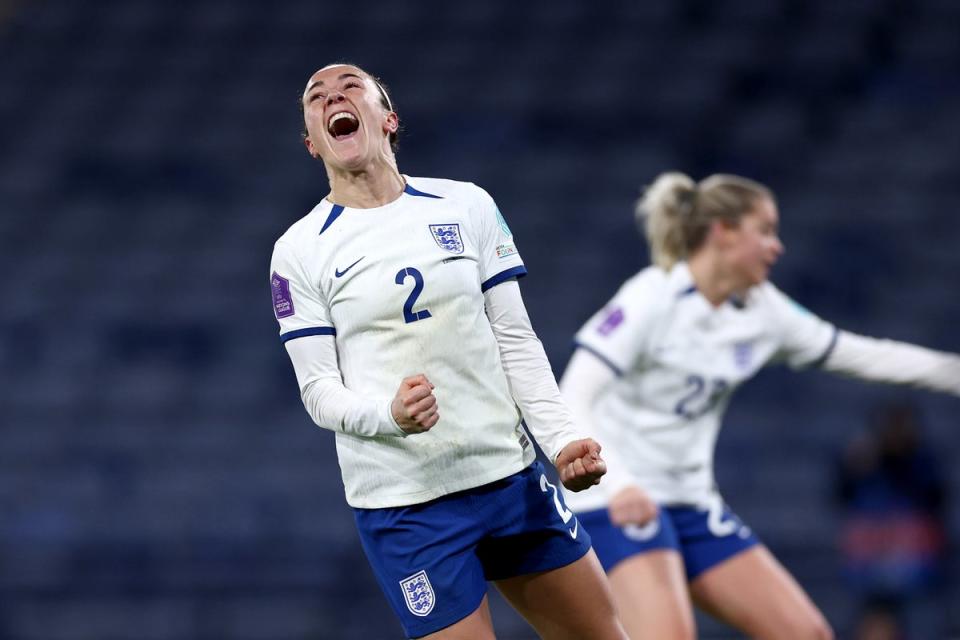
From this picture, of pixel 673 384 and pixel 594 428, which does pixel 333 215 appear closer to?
pixel 594 428

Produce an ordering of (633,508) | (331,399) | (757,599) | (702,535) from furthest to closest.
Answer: (702,535), (757,599), (633,508), (331,399)

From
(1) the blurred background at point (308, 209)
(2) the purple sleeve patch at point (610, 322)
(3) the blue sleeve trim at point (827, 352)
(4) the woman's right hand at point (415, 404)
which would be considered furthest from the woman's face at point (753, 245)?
(1) the blurred background at point (308, 209)

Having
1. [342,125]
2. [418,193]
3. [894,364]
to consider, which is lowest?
[894,364]

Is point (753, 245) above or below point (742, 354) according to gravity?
above

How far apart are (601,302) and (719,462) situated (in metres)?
1.45

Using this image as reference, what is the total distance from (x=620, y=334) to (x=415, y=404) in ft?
4.67

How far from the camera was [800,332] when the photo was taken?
13.6 feet

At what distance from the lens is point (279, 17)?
11898 millimetres

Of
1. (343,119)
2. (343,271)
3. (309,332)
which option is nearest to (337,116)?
(343,119)

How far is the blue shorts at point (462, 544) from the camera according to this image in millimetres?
2703

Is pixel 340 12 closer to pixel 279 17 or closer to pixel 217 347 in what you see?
pixel 279 17

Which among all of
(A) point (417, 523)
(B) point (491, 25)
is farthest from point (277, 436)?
(A) point (417, 523)

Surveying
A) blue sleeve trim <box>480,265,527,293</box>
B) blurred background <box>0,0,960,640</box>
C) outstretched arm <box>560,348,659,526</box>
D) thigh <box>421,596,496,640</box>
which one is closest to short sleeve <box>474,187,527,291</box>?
blue sleeve trim <box>480,265,527,293</box>

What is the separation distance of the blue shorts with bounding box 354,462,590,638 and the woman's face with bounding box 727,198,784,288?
4.51 feet
